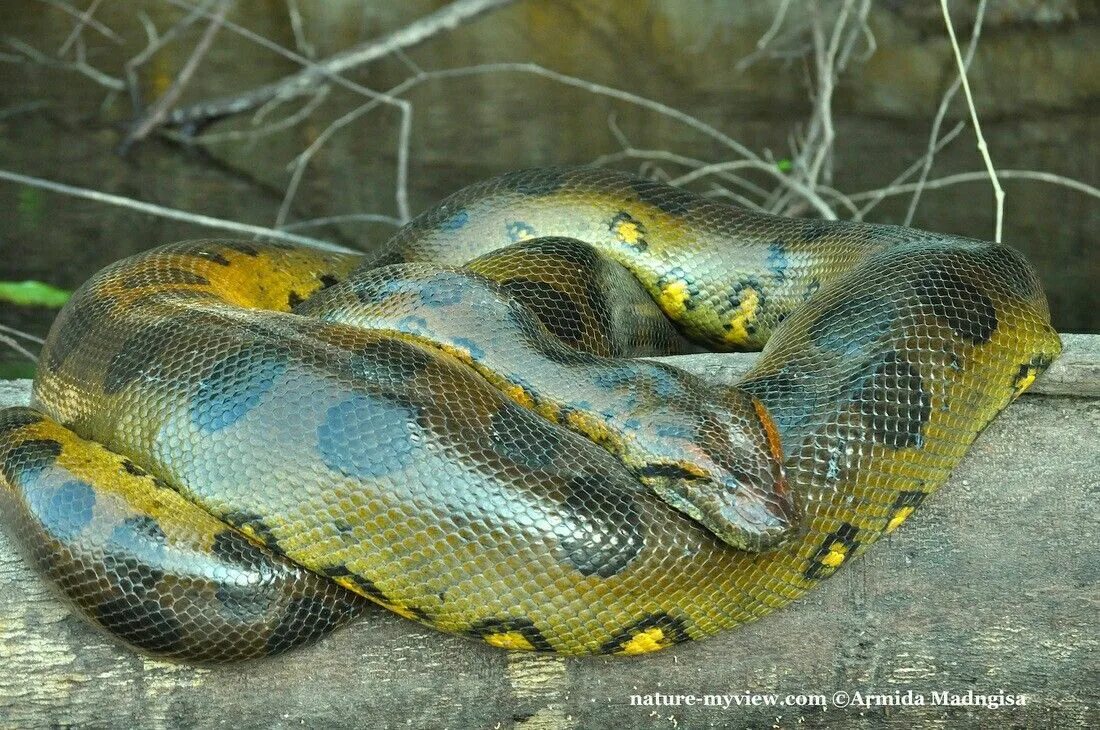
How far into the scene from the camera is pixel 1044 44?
16.6m

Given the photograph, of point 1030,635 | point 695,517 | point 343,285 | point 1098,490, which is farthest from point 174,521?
point 1098,490

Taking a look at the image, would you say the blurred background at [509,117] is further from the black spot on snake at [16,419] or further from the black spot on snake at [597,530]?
the black spot on snake at [597,530]

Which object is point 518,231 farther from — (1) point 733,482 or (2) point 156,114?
(2) point 156,114

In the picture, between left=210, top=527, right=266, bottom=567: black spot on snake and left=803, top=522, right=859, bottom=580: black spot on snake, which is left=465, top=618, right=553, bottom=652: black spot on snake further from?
left=803, top=522, right=859, bottom=580: black spot on snake

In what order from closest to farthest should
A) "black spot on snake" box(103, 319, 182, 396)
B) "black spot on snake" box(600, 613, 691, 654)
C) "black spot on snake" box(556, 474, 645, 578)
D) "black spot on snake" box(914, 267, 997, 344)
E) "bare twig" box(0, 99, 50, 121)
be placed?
1. "black spot on snake" box(556, 474, 645, 578)
2. "black spot on snake" box(600, 613, 691, 654)
3. "black spot on snake" box(103, 319, 182, 396)
4. "black spot on snake" box(914, 267, 997, 344)
5. "bare twig" box(0, 99, 50, 121)

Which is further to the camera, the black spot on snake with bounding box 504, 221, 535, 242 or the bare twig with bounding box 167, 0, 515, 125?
the bare twig with bounding box 167, 0, 515, 125

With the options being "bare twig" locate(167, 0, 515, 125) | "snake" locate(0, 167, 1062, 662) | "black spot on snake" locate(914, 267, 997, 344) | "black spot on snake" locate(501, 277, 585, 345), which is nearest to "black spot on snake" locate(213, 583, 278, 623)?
"snake" locate(0, 167, 1062, 662)

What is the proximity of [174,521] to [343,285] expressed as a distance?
1180mm

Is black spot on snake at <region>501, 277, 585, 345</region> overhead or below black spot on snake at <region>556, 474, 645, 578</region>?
overhead

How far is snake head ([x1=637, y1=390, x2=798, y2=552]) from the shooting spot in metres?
3.37

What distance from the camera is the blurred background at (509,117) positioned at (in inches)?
374

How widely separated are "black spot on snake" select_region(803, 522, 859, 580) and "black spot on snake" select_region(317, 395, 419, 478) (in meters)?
1.24

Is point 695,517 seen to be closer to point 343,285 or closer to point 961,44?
Result: point 343,285

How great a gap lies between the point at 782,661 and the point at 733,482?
69 centimetres
